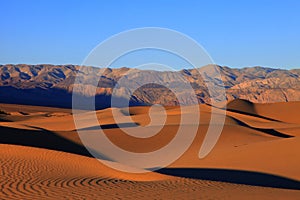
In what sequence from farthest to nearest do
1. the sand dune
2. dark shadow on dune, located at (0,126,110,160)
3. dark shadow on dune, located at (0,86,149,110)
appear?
dark shadow on dune, located at (0,86,149,110) → dark shadow on dune, located at (0,126,110,160) → the sand dune

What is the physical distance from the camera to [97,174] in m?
14.2

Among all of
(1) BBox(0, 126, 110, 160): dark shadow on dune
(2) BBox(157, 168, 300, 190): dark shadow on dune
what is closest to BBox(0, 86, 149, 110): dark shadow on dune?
(1) BBox(0, 126, 110, 160): dark shadow on dune

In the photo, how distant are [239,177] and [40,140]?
564 inches

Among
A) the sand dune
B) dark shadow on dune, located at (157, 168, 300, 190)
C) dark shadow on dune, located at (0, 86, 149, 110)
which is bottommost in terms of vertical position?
dark shadow on dune, located at (157, 168, 300, 190)

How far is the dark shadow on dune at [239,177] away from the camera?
1627 cm

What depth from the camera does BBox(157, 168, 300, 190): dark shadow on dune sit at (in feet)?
53.4

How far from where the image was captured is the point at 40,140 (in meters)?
27.5

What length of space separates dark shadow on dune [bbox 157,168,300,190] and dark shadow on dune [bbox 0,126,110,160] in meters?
7.02

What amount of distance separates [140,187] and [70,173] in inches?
115

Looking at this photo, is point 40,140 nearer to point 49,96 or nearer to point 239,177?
point 239,177

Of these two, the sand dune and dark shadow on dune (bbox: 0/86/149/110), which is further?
dark shadow on dune (bbox: 0/86/149/110)

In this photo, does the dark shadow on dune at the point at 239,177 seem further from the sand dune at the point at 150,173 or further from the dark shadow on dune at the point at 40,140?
the dark shadow on dune at the point at 40,140

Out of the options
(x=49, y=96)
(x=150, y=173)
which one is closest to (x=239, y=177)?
(x=150, y=173)

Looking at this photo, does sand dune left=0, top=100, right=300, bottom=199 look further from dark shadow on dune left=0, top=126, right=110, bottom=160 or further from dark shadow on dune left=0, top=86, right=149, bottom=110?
dark shadow on dune left=0, top=86, right=149, bottom=110
